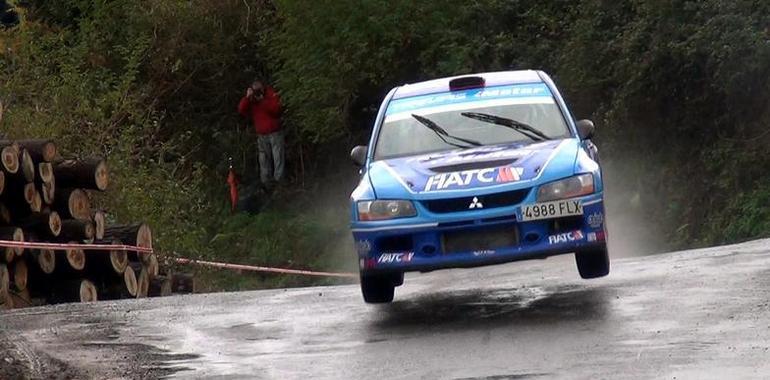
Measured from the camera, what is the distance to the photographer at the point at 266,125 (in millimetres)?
30719

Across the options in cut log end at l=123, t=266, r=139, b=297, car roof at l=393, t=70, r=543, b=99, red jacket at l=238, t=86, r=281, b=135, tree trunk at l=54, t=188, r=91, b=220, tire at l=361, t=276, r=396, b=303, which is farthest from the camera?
red jacket at l=238, t=86, r=281, b=135

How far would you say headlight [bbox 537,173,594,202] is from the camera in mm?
11414

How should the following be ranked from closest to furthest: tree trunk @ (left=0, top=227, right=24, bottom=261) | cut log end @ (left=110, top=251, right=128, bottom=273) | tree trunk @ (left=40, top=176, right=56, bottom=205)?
1. tree trunk @ (left=0, top=227, right=24, bottom=261)
2. tree trunk @ (left=40, top=176, right=56, bottom=205)
3. cut log end @ (left=110, top=251, right=128, bottom=273)

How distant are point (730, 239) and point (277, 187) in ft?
40.4

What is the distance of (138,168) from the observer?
2675 cm

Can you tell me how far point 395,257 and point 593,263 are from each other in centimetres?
153

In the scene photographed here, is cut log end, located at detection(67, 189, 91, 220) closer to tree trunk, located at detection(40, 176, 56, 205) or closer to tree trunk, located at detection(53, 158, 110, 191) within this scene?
tree trunk, located at detection(53, 158, 110, 191)

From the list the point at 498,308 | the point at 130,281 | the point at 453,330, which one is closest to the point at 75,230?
the point at 130,281

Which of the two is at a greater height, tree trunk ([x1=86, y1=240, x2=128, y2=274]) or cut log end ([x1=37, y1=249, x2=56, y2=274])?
cut log end ([x1=37, y1=249, x2=56, y2=274])

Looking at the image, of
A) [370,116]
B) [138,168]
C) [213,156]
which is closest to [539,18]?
[370,116]

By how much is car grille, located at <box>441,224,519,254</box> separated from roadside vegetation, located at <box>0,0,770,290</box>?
1055cm

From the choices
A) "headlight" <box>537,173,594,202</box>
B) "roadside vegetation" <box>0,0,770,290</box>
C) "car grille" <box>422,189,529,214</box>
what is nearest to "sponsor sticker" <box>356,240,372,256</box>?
"car grille" <box>422,189,529,214</box>

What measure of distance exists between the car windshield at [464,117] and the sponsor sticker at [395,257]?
1325 millimetres

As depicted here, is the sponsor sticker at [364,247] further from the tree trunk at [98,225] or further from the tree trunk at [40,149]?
the tree trunk at [98,225]
